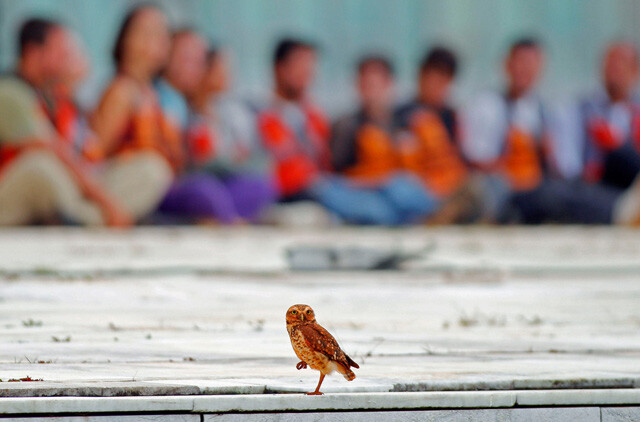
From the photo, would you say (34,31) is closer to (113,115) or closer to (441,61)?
(113,115)

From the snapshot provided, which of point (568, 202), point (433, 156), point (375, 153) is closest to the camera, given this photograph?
point (375, 153)

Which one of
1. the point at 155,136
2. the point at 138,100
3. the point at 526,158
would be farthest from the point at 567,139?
the point at 138,100

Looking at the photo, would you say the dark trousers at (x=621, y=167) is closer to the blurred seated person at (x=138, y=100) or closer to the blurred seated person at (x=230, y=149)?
the blurred seated person at (x=230, y=149)

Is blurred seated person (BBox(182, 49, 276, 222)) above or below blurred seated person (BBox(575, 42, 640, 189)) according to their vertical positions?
below

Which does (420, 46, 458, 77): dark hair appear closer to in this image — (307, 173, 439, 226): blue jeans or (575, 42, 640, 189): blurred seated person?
(307, 173, 439, 226): blue jeans

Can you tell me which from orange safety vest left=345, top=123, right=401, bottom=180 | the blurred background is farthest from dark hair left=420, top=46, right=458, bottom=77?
orange safety vest left=345, top=123, right=401, bottom=180

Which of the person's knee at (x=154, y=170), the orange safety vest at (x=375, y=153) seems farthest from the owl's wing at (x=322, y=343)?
the orange safety vest at (x=375, y=153)

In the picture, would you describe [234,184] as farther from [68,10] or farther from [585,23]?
[585,23]

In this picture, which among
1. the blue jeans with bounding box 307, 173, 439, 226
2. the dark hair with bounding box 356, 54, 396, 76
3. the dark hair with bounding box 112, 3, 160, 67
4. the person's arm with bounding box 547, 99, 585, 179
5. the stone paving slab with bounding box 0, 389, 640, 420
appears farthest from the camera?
the person's arm with bounding box 547, 99, 585, 179
